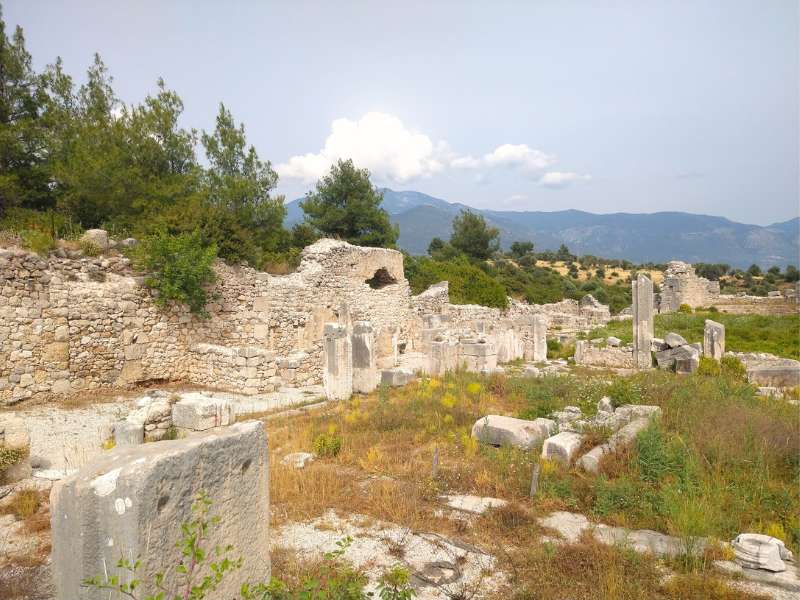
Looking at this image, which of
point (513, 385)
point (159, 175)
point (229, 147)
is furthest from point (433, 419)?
point (229, 147)

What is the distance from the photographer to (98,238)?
40.4 feet

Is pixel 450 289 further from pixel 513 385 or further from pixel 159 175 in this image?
pixel 513 385

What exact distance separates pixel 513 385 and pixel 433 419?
2856 mm

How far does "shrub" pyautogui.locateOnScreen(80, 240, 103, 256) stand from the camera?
11865 mm

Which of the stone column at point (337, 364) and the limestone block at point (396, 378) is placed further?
the limestone block at point (396, 378)

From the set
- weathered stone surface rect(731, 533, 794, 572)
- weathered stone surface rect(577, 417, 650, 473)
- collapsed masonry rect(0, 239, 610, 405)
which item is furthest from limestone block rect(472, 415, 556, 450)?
collapsed masonry rect(0, 239, 610, 405)

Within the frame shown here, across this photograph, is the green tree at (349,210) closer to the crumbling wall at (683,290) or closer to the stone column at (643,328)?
the stone column at (643,328)

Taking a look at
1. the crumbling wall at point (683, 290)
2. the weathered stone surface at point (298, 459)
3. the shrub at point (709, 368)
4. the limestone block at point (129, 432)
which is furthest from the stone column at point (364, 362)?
the crumbling wall at point (683, 290)

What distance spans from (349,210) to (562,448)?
2436 cm

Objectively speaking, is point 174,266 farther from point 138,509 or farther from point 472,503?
point 138,509

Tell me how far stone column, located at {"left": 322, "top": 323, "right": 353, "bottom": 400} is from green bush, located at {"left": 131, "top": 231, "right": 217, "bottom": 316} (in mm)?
4037

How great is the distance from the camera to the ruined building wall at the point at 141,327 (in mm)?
10289

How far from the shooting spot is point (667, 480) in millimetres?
5500

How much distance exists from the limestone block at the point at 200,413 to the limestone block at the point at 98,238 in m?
6.84
